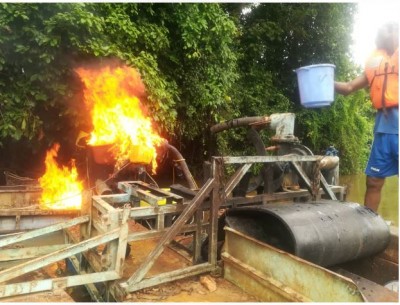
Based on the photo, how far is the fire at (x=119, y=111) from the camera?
788 centimetres

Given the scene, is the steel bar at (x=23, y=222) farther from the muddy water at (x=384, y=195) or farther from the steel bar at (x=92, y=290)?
the muddy water at (x=384, y=195)

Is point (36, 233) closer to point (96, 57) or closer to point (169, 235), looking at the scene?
point (169, 235)

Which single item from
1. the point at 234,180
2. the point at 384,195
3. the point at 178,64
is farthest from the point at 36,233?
the point at 384,195

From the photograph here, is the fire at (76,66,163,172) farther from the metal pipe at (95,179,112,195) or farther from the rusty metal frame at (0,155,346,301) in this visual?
the rusty metal frame at (0,155,346,301)

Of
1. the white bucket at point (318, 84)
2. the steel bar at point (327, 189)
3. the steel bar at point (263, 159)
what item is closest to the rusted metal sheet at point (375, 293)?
the steel bar at point (327, 189)

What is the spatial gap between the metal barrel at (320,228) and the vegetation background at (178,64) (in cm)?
487

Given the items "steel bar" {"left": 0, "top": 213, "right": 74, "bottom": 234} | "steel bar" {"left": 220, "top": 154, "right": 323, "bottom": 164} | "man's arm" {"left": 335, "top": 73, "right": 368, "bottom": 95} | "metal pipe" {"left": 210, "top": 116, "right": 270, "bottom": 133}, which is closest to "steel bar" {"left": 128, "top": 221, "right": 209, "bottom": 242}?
"steel bar" {"left": 220, "top": 154, "right": 323, "bottom": 164}

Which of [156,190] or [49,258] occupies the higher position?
[156,190]

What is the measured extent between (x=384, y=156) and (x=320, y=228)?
126cm

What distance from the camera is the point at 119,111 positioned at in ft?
27.3

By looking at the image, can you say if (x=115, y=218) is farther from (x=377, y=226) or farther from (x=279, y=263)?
(x=377, y=226)

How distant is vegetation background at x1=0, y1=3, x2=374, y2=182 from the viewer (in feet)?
23.9

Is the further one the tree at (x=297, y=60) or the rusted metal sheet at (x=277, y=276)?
the tree at (x=297, y=60)

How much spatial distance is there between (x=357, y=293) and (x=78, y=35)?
706 centimetres
